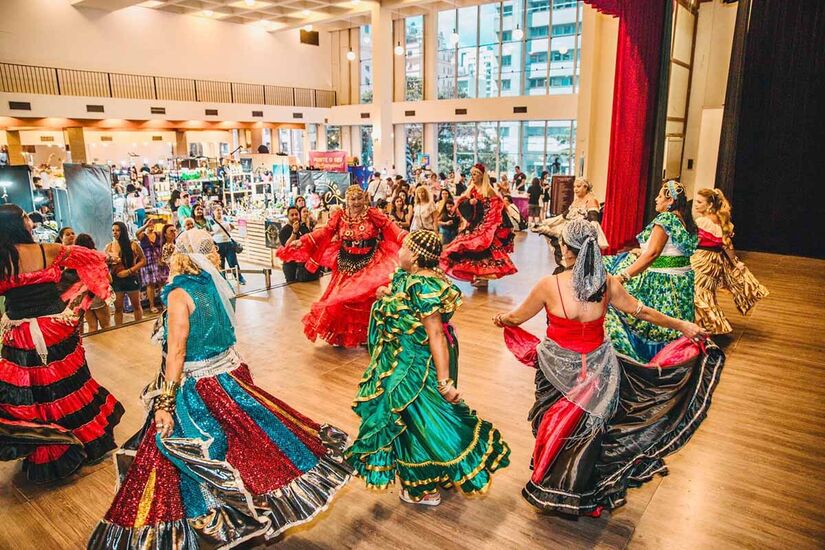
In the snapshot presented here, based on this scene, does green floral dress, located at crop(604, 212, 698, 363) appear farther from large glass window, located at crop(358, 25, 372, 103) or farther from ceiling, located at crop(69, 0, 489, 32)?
large glass window, located at crop(358, 25, 372, 103)

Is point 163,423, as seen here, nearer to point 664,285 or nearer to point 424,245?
point 424,245

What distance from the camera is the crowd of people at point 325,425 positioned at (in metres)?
2.44

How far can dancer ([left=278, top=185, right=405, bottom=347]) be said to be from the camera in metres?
5.36

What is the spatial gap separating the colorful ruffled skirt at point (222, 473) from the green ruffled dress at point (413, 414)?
8.3 inches

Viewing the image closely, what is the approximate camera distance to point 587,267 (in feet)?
8.91

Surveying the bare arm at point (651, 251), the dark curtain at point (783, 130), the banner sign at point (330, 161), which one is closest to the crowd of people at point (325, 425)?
the bare arm at point (651, 251)

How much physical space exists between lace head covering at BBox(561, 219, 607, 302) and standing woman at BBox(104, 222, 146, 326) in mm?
5866

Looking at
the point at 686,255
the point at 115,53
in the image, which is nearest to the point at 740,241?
the point at 686,255

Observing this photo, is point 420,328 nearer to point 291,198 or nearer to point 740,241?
point 740,241

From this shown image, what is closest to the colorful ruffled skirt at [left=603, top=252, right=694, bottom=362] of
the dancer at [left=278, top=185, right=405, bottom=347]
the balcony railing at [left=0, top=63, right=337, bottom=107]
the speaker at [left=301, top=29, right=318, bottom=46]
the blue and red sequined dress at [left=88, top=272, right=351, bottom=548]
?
the dancer at [left=278, top=185, right=405, bottom=347]

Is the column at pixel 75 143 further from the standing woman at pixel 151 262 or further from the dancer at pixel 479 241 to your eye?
the dancer at pixel 479 241

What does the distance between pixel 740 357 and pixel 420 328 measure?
3992 mm

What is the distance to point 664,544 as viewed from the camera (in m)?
2.87

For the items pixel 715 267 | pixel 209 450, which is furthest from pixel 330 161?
pixel 209 450
